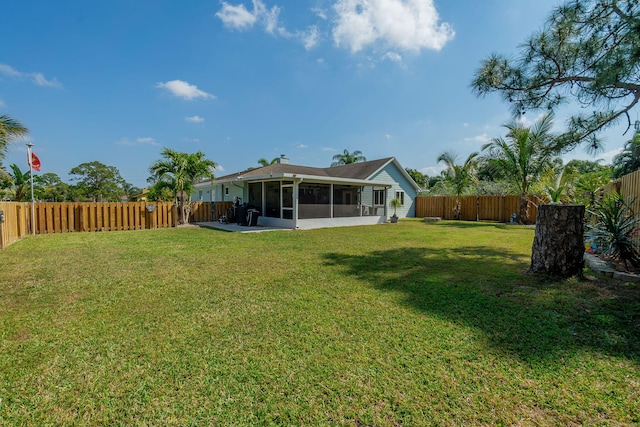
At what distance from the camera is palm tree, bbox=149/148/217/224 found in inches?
504

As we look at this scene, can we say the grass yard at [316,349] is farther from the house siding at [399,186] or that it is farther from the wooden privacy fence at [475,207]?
the house siding at [399,186]

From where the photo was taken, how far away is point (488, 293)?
12.5 feet

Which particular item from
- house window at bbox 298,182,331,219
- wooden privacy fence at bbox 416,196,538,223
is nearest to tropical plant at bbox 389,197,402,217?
wooden privacy fence at bbox 416,196,538,223

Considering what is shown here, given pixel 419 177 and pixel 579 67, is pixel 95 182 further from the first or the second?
pixel 579 67

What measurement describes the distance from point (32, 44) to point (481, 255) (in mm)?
15679

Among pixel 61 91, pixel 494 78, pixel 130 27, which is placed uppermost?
pixel 130 27

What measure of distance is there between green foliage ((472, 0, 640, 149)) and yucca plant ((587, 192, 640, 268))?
3.85 feet

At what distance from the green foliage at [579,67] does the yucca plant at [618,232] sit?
3.85ft

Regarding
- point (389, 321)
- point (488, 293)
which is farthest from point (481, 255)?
point (389, 321)

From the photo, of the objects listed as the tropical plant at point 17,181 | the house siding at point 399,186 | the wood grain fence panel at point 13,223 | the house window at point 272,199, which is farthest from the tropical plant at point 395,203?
the tropical plant at point 17,181

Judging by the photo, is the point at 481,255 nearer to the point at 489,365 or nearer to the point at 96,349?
the point at 489,365

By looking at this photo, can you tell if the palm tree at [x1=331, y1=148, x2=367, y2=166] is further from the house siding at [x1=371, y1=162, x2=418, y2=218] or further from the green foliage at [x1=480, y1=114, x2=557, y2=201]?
the green foliage at [x1=480, y1=114, x2=557, y2=201]

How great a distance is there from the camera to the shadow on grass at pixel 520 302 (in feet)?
8.21

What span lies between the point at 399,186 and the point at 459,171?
4132mm
